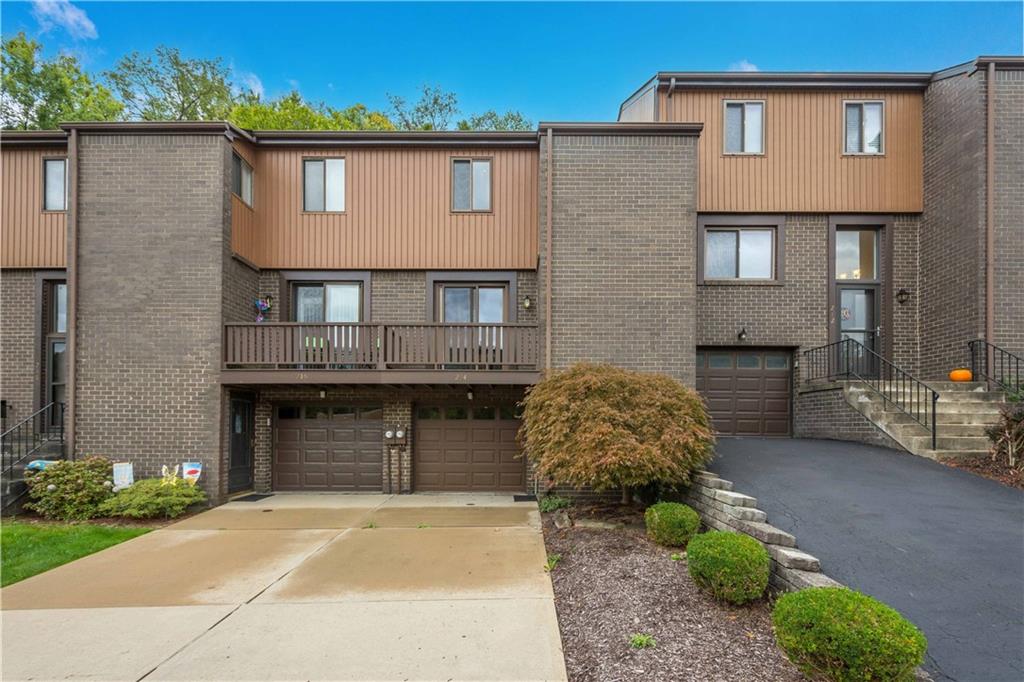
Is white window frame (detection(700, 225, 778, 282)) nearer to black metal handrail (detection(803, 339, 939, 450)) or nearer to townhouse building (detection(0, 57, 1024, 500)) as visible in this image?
townhouse building (detection(0, 57, 1024, 500))

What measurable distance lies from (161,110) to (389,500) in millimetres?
21530

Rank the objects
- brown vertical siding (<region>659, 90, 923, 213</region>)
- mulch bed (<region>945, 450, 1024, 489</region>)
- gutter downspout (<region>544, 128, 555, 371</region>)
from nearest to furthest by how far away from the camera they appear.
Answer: mulch bed (<region>945, 450, 1024, 489</region>) → gutter downspout (<region>544, 128, 555, 371</region>) → brown vertical siding (<region>659, 90, 923, 213</region>)

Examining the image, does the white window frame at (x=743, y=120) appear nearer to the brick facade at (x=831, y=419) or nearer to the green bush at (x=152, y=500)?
the brick facade at (x=831, y=419)

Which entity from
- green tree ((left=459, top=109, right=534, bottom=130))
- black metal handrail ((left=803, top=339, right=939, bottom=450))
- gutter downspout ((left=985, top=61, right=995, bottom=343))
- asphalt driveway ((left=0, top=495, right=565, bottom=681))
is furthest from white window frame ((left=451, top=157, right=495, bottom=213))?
green tree ((left=459, top=109, right=534, bottom=130))

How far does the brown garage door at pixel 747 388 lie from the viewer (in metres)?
11.7

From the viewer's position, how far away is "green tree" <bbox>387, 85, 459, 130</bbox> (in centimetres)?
2478

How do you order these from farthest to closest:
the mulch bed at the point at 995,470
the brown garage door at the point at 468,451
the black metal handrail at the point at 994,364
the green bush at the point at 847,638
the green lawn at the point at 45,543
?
the brown garage door at the point at 468,451 → the black metal handrail at the point at 994,364 → the mulch bed at the point at 995,470 → the green lawn at the point at 45,543 → the green bush at the point at 847,638

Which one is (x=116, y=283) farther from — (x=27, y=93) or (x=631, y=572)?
(x=27, y=93)

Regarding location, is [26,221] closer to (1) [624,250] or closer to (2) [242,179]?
(2) [242,179]

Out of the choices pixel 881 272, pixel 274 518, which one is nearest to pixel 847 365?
pixel 881 272

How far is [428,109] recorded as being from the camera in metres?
25.1

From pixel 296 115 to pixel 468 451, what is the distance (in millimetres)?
17306

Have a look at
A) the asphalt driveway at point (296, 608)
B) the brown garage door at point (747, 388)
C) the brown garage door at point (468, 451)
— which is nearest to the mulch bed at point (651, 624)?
the asphalt driveway at point (296, 608)

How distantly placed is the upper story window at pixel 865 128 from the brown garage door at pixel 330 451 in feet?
39.9
